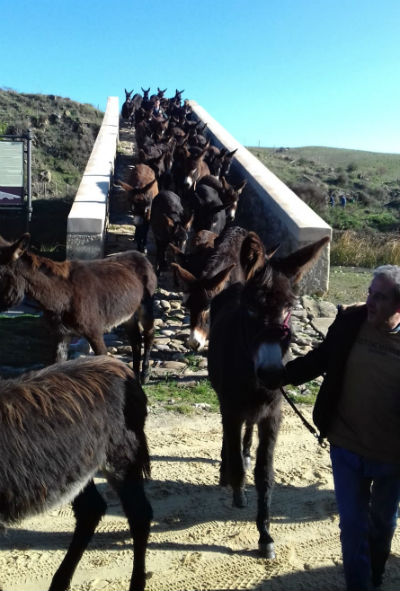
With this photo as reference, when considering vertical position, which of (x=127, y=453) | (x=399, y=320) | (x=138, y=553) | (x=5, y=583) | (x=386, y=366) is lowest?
(x=5, y=583)

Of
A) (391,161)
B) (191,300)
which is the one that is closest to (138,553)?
(191,300)

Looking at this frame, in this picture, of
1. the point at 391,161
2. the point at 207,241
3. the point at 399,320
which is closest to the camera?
the point at 399,320

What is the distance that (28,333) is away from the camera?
33.1 feet

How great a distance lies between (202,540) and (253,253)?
236cm

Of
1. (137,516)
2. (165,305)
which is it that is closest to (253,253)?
(137,516)

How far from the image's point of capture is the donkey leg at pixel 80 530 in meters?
4.20

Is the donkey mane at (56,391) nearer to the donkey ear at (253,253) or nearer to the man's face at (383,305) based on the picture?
the donkey ear at (253,253)

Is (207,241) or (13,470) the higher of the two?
(207,241)

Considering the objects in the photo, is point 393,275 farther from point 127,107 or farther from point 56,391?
point 127,107

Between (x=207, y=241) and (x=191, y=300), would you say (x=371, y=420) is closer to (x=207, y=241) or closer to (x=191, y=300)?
(x=191, y=300)

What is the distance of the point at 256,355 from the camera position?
411cm

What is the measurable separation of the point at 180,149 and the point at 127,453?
16614mm

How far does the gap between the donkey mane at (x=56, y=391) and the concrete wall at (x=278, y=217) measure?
7650 mm

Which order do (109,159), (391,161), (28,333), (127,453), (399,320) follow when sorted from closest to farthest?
(399,320) → (127,453) → (28,333) → (109,159) → (391,161)
